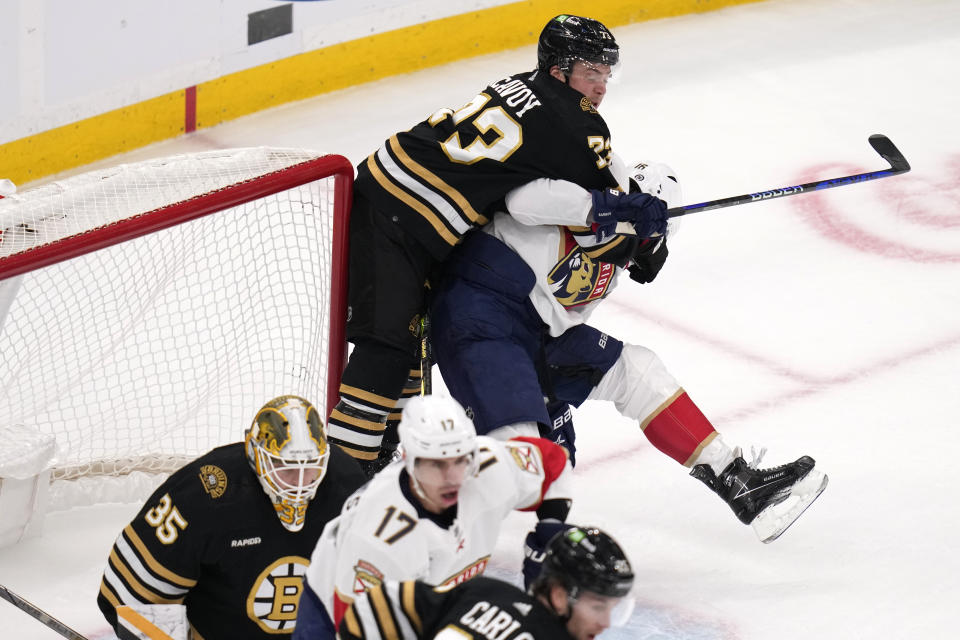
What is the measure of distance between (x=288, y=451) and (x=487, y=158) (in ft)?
3.11

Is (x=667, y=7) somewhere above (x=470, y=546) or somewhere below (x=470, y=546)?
below

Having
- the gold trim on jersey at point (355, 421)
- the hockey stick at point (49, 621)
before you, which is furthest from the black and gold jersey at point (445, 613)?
the gold trim on jersey at point (355, 421)

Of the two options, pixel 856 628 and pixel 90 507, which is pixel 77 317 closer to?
pixel 90 507

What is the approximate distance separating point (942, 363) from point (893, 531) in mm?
936

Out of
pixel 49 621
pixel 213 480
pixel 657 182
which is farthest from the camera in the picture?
pixel 657 182

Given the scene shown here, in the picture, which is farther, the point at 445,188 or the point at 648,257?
the point at 648,257

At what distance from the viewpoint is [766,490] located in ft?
11.0

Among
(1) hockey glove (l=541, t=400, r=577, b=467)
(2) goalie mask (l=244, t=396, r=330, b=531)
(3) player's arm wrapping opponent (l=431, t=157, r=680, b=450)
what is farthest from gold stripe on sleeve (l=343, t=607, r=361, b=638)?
(1) hockey glove (l=541, t=400, r=577, b=467)

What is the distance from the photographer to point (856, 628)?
3131 millimetres

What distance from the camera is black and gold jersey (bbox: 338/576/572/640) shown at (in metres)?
2.00

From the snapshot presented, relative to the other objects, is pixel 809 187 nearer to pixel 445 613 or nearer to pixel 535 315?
pixel 535 315

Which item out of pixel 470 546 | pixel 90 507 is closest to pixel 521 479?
pixel 470 546

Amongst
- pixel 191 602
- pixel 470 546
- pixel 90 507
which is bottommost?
pixel 90 507

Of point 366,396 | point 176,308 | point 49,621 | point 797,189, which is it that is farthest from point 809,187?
point 49,621
